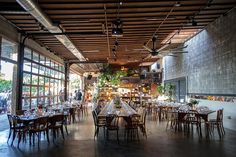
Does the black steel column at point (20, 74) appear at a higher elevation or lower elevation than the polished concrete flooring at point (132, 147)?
higher

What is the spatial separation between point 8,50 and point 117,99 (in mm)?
4822

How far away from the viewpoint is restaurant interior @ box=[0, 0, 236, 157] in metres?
5.79

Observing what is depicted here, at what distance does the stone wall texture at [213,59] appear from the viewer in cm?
793

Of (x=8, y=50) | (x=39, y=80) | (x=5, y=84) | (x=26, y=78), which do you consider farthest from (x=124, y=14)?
(x=39, y=80)

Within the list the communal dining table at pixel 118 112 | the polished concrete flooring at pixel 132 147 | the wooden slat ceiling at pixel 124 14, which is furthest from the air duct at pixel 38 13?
the polished concrete flooring at pixel 132 147

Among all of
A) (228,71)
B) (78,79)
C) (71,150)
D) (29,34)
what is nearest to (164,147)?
(71,150)

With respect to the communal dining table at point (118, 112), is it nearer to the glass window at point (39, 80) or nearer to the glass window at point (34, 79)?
the glass window at point (39, 80)

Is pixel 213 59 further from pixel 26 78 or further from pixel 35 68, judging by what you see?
pixel 35 68

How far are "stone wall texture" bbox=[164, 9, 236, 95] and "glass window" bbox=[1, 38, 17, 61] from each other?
8.31m

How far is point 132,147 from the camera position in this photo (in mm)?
5523

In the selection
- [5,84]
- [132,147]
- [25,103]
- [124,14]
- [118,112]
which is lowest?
[132,147]

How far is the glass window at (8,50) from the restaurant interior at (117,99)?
0.04 metres

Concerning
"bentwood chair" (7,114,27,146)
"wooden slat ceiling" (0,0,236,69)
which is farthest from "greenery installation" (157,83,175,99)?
"bentwood chair" (7,114,27,146)

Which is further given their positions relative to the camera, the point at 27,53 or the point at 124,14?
the point at 27,53
